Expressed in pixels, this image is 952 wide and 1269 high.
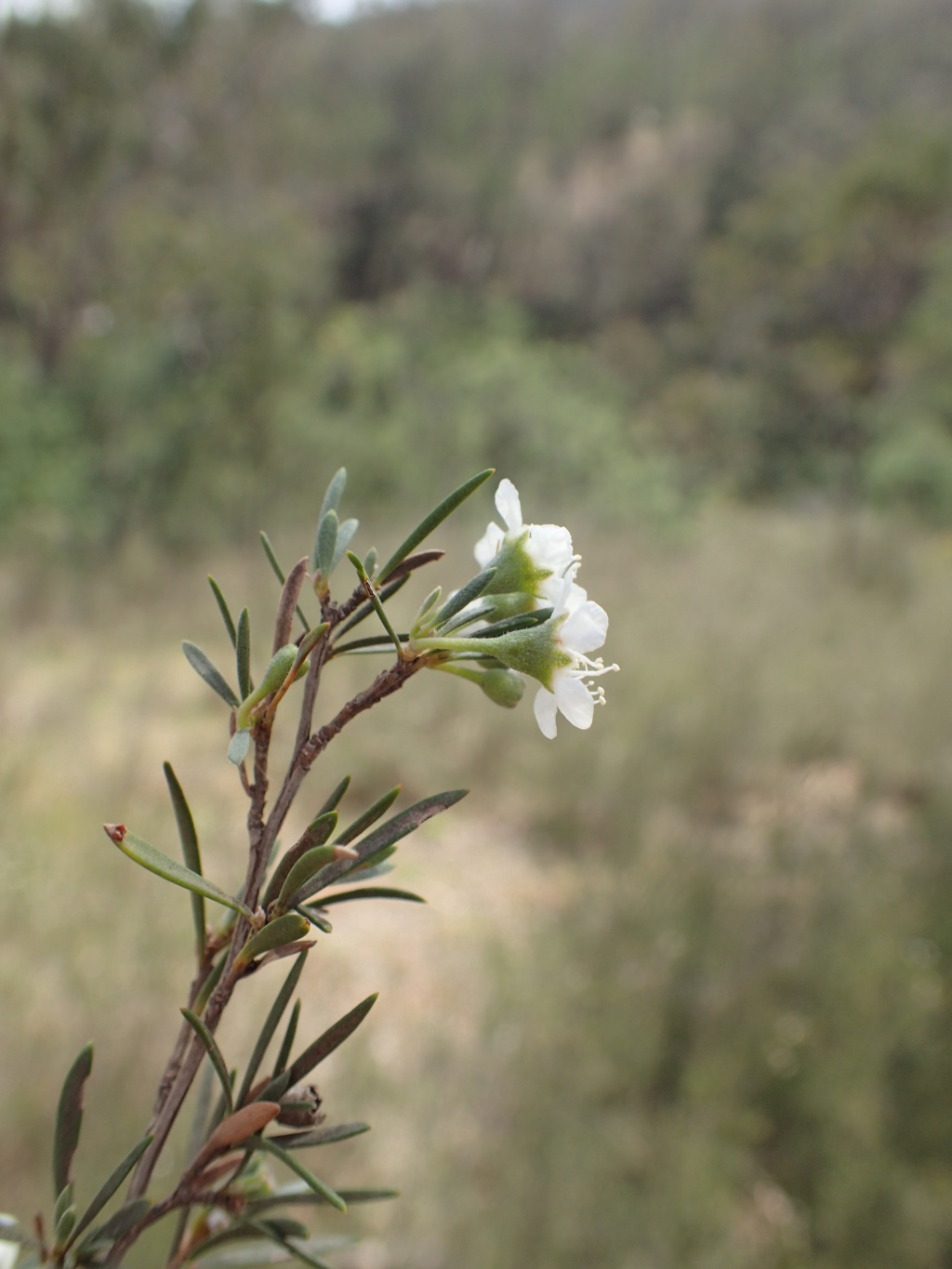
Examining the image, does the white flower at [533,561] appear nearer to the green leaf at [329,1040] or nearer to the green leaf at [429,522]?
the green leaf at [429,522]

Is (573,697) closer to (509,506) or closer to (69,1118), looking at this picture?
(509,506)

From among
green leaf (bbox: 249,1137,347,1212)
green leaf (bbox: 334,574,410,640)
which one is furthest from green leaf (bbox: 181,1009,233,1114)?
green leaf (bbox: 334,574,410,640)

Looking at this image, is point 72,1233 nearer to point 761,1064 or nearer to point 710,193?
point 761,1064

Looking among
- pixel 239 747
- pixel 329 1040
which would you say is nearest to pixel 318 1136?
pixel 329 1040

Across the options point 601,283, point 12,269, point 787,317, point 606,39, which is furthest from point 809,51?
point 12,269

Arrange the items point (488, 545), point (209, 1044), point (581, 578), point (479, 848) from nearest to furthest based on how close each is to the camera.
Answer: point (209, 1044) → point (488, 545) → point (479, 848) → point (581, 578)

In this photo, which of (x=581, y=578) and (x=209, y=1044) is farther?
(x=581, y=578)

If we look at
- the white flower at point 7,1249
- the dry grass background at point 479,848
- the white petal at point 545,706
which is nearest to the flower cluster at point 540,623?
the white petal at point 545,706
